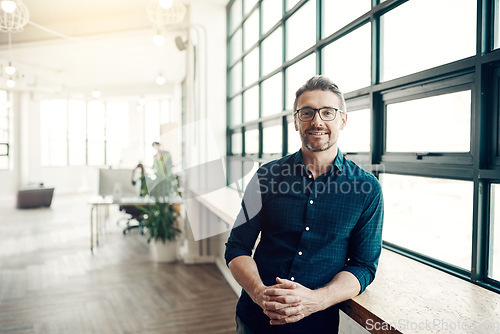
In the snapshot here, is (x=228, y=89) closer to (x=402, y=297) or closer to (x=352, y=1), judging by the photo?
(x=352, y=1)

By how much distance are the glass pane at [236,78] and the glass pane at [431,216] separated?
3.17 m

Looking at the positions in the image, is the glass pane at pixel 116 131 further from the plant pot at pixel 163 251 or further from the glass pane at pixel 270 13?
the glass pane at pixel 270 13

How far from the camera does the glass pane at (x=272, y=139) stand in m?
3.53

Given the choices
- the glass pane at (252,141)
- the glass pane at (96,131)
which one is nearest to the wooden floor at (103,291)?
the glass pane at (252,141)

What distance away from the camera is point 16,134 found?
37.7ft

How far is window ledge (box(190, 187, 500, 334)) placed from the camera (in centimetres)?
110

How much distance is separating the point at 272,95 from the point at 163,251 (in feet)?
8.28

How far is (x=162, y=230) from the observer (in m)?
4.86

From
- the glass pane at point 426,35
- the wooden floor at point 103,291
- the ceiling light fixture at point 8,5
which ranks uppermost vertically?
the ceiling light fixture at point 8,5

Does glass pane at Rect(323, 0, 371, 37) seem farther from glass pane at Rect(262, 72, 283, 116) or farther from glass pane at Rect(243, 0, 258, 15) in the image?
glass pane at Rect(243, 0, 258, 15)

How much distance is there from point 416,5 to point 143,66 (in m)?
8.49

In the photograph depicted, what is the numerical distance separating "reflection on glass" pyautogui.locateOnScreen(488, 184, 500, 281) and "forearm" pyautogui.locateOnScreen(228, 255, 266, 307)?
34.6 inches

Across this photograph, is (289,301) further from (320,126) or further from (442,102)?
(442,102)

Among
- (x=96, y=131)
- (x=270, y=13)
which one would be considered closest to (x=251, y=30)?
(x=270, y=13)
